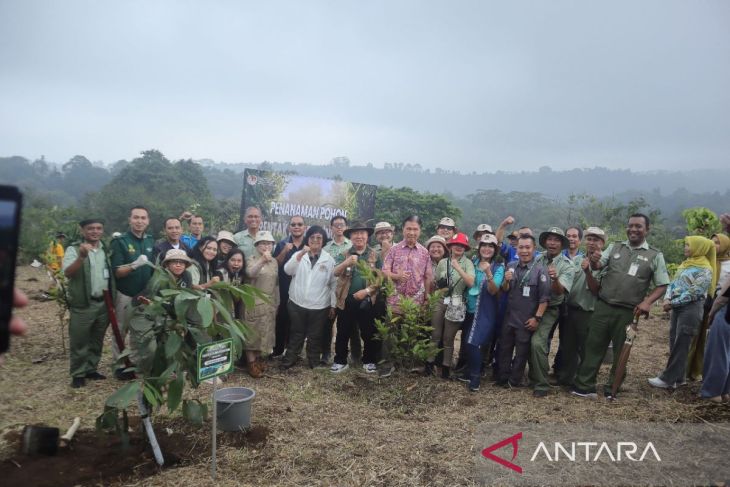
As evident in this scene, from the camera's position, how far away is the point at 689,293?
16.1ft

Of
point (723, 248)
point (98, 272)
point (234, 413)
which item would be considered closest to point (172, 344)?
point (234, 413)

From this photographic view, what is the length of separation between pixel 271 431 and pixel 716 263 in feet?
17.4

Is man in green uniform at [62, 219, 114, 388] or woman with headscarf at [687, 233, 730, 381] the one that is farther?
woman with headscarf at [687, 233, 730, 381]

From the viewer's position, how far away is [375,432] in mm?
3955

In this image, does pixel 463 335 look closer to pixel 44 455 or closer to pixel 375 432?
pixel 375 432

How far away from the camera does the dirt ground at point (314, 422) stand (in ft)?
10.5

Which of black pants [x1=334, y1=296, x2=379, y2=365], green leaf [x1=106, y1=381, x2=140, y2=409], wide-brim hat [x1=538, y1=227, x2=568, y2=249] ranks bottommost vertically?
black pants [x1=334, y1=296, x2=379, y2=365]

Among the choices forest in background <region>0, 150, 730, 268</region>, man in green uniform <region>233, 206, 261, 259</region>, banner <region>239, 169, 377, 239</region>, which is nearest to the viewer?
man in green uniform <region>233, 206, 261, 259</region>

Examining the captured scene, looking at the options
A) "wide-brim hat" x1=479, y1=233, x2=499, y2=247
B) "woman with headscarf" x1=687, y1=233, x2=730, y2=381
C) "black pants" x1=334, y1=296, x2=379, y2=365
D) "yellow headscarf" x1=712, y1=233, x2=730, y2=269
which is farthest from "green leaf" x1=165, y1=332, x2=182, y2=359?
"yellow headscarf" x1=712, y1=233, x2=730, y2=269

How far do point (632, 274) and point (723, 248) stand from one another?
1515 mm

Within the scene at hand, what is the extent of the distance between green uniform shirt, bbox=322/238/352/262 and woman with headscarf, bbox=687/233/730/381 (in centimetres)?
431

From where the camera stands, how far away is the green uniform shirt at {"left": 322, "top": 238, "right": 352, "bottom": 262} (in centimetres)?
583

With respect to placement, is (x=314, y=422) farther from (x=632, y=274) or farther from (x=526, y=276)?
(x=632, y=274)

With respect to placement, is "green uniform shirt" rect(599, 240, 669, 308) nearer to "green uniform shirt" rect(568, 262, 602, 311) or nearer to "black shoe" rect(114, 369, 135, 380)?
"green uniform shirt" rect(568, 262, 602, 311)
